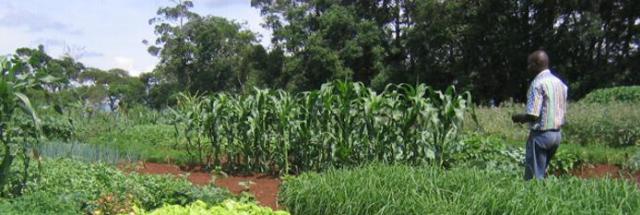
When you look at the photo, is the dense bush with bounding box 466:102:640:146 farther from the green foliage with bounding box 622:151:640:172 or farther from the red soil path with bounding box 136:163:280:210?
the red soil path with bounding box 136:163:280:210

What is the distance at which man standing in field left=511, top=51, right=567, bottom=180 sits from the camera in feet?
21.7

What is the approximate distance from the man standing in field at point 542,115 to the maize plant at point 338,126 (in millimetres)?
1698

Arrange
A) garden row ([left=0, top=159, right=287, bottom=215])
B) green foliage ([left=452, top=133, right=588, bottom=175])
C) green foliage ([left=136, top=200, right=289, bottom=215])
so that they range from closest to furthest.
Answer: green foliage ([left=136, top=200, right=289, bottom=215]), garden row ([left=0, top=159, right=287, bottom=215]), green foliage ([left=452, top=133, right=588, bottom=175])

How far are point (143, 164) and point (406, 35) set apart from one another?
2648cm

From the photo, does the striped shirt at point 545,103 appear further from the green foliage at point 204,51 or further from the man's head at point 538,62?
the green foliage at point 204,51

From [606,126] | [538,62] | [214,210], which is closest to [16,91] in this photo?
[214,210]

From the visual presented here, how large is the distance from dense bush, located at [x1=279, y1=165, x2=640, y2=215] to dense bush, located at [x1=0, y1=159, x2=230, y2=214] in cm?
94

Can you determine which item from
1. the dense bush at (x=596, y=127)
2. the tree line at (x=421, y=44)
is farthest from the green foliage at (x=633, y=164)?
the tree line at (x=421, y=44)

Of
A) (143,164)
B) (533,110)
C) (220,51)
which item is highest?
(220,51)

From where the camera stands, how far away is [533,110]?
21.7 ft

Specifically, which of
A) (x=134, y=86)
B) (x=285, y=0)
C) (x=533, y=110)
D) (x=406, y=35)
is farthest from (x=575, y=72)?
(x=134, y=86)

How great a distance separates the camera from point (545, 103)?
6641mm

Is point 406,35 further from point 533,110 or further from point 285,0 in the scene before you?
point 533,110

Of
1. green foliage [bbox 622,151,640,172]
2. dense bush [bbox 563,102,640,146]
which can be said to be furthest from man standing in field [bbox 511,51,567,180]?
dense bush [bbox 563,102,640,146]
